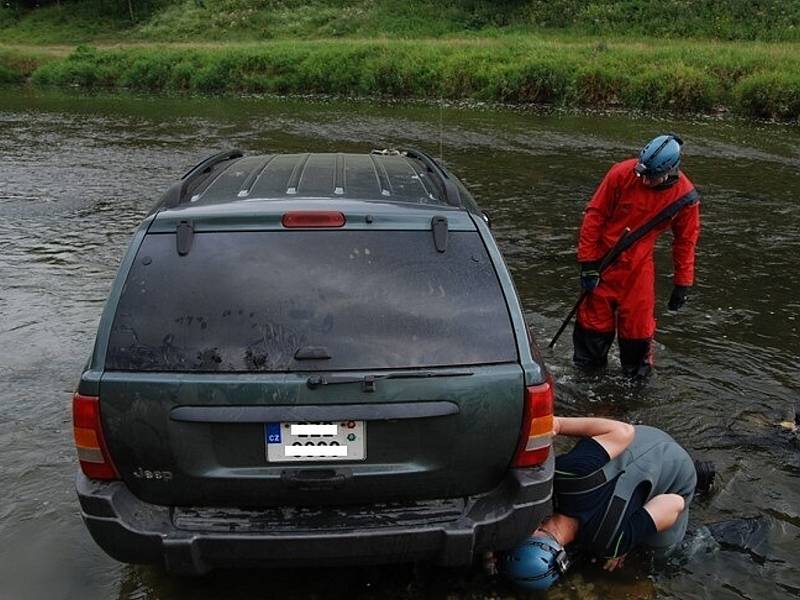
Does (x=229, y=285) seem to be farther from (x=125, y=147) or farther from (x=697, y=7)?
(x=697, y=7)

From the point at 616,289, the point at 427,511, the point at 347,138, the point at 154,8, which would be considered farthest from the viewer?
the point at 154,8

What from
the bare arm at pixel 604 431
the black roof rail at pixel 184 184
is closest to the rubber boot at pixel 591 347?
the bare arm at pixel 604 431

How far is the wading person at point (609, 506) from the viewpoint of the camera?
3389 mm

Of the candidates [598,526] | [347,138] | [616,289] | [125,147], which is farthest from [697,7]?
[598,526]

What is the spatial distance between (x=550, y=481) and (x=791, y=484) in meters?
2.40

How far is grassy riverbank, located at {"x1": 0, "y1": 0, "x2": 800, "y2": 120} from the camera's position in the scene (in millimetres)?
23875

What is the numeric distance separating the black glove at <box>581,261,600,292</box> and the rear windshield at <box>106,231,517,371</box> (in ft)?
8.89

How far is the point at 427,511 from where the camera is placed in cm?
296

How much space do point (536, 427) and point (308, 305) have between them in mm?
1014

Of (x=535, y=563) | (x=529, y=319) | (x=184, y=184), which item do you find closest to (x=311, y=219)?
(x=184, y=184)

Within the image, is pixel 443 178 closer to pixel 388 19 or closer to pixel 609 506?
pixel 609 506

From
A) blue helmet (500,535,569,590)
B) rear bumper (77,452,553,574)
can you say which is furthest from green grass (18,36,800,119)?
rear bumper (77,452,553,574)

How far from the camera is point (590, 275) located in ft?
18.3

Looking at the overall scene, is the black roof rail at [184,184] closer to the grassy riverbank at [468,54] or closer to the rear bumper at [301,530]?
the rear bumper at [301,530]
